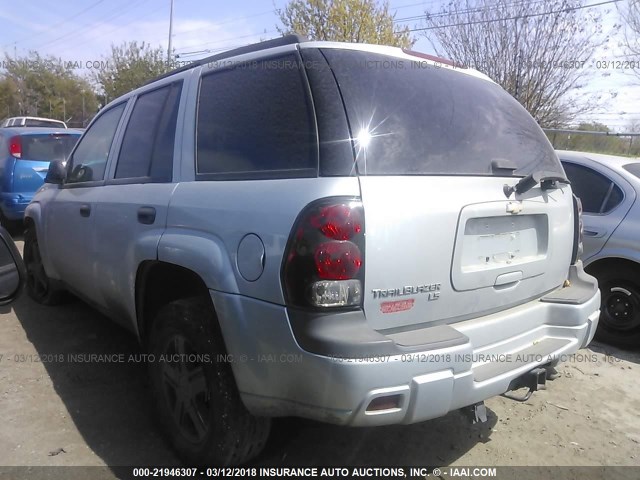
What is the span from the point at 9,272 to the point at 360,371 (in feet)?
5.84

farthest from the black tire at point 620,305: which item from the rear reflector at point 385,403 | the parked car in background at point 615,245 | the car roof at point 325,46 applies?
the rear reflector at point 385,403

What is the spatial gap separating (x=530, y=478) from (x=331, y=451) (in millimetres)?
1033

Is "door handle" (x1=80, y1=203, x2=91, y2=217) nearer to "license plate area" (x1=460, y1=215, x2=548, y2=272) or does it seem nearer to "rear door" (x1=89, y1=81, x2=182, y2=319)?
"rear door" (x1=89, y1=81, x2=182, y2=319)

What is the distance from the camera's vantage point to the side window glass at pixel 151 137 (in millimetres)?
2854

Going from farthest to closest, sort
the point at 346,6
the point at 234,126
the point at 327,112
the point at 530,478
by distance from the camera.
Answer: the point at 346,6 → the point at 530,478 → the point at 234,126 → the point at 327,112

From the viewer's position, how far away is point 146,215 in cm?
277

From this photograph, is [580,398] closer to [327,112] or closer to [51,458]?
[327,112]

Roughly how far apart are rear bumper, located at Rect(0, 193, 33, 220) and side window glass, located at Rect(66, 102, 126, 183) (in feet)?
12.9

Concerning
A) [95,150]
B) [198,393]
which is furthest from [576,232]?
[95,150]

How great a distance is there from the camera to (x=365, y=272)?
192cm

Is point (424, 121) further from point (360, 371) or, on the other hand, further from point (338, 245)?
point (360, 371)

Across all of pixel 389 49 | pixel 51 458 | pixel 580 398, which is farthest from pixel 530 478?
pixel 51 458

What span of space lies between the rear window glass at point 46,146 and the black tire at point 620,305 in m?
7.53

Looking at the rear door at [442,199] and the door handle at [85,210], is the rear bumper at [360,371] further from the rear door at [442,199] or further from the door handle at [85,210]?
the door handle at [85,210]
